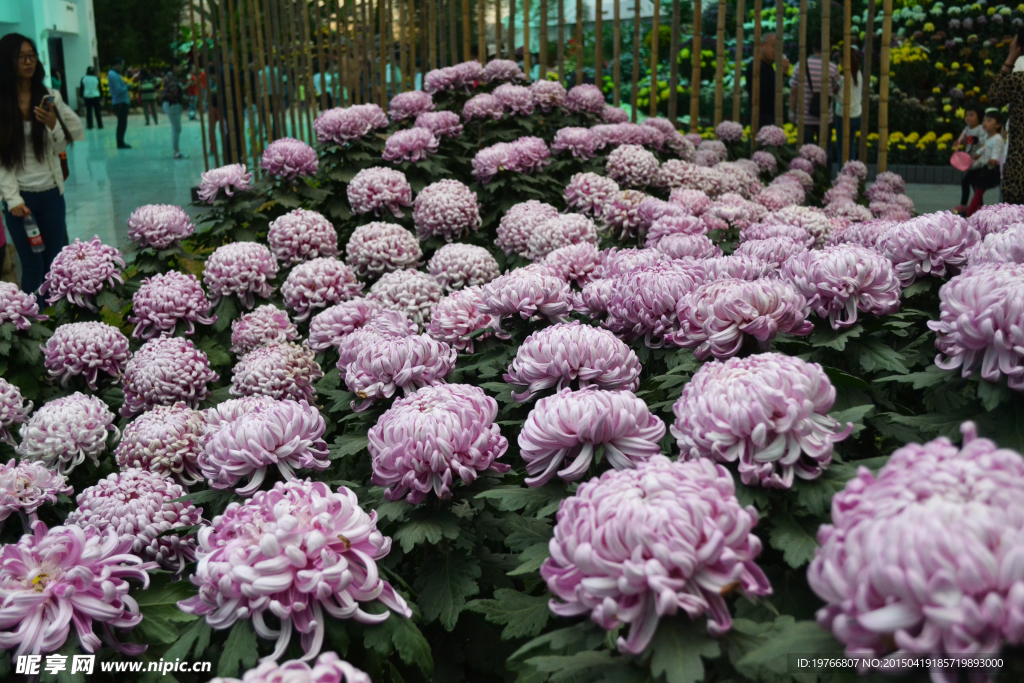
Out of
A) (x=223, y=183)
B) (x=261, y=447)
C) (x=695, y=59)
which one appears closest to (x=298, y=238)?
(x=223, y=183)

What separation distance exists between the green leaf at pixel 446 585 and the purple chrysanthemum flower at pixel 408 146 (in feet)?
8.23

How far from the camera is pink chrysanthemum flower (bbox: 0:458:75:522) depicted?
5.51 feet

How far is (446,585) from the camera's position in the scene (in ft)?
4.40

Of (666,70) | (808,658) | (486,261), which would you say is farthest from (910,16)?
(808,658)

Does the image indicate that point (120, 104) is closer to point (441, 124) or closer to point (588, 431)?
point (441, 124)

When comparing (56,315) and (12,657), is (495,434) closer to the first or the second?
(12,657)

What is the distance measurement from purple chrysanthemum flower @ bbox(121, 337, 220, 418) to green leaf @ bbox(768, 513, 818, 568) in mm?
1826

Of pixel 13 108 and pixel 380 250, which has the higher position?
pixel 13 108

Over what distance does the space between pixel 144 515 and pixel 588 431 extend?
0.99m

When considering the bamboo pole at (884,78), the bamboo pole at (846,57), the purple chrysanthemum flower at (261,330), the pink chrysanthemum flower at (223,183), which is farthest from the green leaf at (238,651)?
the bamboo pole at (846,57)

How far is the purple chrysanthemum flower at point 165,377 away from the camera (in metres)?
2.25

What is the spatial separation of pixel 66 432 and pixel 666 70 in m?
12.3

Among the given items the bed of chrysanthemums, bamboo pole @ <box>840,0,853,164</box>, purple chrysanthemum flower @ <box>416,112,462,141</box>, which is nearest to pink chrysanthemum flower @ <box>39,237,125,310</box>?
the bed of chrysanthemums

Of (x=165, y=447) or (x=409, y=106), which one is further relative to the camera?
(x=409, y=106)
